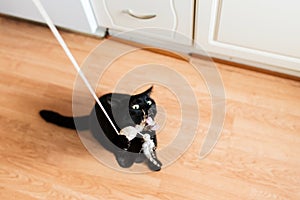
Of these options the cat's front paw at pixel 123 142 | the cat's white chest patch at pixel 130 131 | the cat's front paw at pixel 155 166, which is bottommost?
the cat's front paw at pixel 155 166

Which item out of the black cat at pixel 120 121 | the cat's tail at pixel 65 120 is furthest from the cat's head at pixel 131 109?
the cat's tail at pixel 65 120

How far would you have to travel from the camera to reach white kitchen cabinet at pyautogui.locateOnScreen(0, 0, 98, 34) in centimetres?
112

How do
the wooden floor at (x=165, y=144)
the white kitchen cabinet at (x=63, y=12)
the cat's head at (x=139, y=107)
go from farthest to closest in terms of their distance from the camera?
1. the white kitchen cabinet at (x=63, y=12)
2. the wooden floor at (x=165, y=144)
3. the cat's head at (x=139, y=107)

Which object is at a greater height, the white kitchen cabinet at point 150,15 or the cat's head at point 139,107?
the white kitchen cabinet at point 150,15

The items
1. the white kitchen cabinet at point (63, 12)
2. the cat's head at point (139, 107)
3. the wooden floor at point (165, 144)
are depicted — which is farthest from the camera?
the white kitchen cabinet at point (63, 12)

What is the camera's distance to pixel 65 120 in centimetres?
104

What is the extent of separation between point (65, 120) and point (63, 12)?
403mm

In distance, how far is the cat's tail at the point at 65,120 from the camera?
3.36ft

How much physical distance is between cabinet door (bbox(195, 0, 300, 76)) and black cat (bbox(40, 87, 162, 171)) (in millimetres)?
310

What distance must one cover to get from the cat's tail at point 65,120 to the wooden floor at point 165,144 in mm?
47

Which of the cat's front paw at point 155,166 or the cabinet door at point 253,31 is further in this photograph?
the cat's front paw at point 155,166

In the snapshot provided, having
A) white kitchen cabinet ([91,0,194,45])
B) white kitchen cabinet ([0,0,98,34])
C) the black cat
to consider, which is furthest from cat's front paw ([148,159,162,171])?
white kitchen cabinet ([0,0,98,34])

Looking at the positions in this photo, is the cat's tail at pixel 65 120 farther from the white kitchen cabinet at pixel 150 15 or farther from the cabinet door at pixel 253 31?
the cabinet door at pixel 253 31

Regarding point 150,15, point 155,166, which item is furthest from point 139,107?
point 150,15
